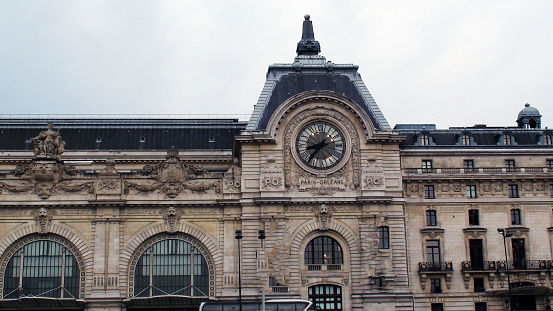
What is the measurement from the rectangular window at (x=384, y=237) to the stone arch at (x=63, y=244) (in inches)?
990

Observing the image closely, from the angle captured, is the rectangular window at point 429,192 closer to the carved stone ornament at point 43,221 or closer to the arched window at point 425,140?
the arched window at point 425,140

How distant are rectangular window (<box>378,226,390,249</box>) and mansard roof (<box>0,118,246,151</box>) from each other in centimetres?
1986

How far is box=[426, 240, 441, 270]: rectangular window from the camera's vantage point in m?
70.7

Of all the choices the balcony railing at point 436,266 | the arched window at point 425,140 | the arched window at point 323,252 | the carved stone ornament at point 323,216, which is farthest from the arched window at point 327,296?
the arched window at point 425,140

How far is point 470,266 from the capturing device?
7038 cm

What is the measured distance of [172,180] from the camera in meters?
70.1

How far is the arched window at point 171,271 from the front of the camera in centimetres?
6825

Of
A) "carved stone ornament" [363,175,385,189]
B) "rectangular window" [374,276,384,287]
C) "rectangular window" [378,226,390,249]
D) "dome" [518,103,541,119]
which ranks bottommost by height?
"rectangular window" [374,276,384,287]

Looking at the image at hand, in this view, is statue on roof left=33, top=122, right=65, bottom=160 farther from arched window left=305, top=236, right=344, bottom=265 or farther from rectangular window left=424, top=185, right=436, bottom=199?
rectangular window left=424, top=185, right=436, bottom=199

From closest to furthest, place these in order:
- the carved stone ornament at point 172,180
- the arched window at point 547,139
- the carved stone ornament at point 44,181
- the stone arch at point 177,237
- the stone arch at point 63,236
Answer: the stone arch at point 63,236 < the stone arch at point 177,237 < the carved stone ornament at point 44,181 < the carved stone ornament at point 172,180 < the arched window at point 547,139

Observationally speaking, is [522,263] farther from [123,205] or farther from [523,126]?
[123,205]

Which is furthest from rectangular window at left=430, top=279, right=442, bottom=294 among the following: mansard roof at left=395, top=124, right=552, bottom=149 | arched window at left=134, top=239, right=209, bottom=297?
arched window at left=134, top=239, right=209, bottom=297

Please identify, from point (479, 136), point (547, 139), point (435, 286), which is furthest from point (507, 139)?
point (435, 286)

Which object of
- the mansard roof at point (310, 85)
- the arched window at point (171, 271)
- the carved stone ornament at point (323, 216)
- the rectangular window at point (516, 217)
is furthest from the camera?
the mansard roof at point (310, 85)
